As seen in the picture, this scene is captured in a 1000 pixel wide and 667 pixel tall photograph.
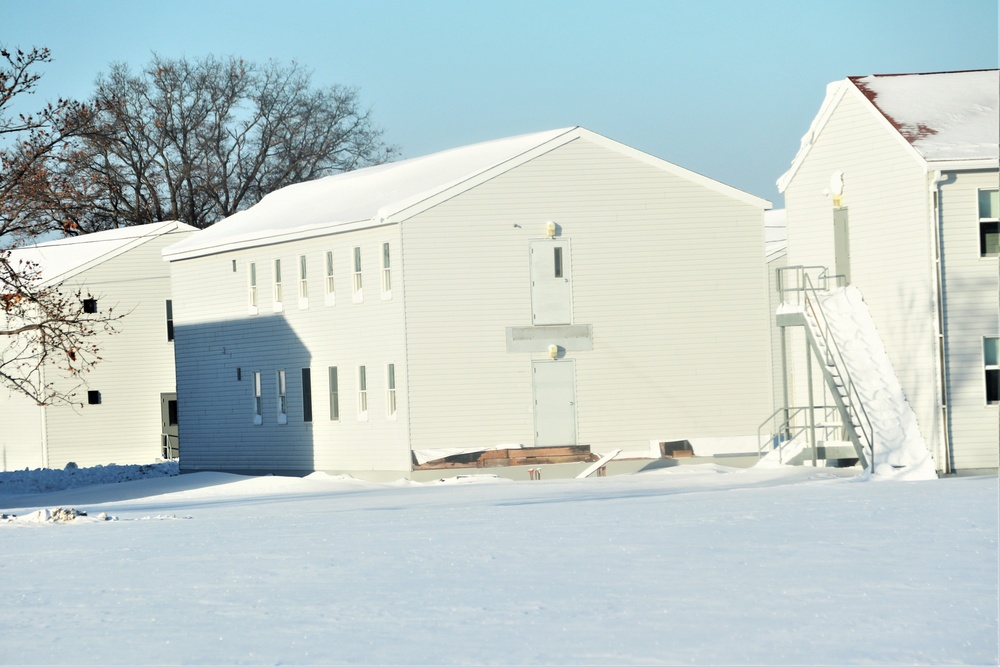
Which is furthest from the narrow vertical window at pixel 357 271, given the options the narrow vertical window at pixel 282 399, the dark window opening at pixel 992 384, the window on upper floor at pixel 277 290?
the dark window opening at pixel 992 384

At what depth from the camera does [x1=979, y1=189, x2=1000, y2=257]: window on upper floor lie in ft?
92.5

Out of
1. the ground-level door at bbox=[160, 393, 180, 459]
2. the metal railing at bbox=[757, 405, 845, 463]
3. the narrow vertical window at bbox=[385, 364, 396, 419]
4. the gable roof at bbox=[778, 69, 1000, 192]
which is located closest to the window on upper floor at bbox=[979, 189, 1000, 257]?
the gable roof at bbox=[778, 69, 1000, 192]

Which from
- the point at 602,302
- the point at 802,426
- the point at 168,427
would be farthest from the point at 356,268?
the point at 168,427

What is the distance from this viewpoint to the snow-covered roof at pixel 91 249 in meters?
48.6

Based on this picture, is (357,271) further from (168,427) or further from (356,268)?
(168,427)

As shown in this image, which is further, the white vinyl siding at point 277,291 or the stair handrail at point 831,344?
the white vinyl siding at point 277,291

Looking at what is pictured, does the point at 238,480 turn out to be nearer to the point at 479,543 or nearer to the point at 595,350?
the point at 595,350

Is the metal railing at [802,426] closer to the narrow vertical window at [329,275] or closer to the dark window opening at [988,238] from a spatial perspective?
the dark window opening at [988,238]

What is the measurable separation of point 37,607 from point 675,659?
20.0ft

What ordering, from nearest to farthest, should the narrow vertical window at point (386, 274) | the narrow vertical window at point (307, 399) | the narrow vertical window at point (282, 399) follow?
the narrow vertical window at point (386, 274) < the narrow vertical window at point (307, 399) < the narrow vertical window at point (282, 399)

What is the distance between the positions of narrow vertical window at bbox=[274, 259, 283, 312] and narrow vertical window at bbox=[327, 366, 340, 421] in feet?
9.64

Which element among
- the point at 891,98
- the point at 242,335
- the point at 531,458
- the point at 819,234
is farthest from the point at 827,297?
the point at 242,335

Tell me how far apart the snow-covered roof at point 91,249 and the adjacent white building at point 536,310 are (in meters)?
14.0

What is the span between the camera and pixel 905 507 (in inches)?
783
